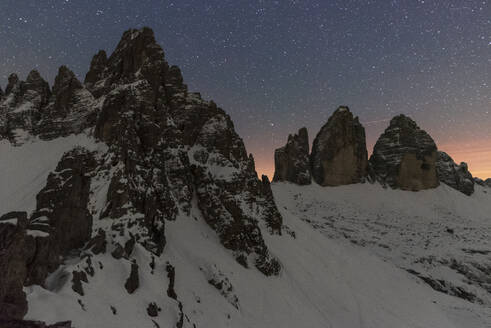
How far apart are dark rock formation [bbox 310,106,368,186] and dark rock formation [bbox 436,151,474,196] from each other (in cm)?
2426

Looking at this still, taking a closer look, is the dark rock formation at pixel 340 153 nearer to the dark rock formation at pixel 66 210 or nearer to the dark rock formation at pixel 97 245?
the dark rock formation at pixel 97 245

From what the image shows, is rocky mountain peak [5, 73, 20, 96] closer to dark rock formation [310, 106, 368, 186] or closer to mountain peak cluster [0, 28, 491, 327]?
mountain peak cluster [0, 28, 491, 327]

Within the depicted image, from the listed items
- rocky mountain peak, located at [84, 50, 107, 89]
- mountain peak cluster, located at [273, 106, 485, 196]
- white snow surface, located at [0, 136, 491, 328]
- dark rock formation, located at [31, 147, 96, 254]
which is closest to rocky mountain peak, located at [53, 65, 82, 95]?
rocky mountain peak, located at [84, 50, 107, 89]

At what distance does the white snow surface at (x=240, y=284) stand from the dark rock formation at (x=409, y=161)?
2604cm

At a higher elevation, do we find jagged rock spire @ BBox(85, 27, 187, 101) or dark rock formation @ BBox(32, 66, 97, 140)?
jagged rock spire @ BBox(85, 27, 187, 101)

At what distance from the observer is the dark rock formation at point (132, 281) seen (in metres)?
11.5

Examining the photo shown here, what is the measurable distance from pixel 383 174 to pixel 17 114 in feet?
247

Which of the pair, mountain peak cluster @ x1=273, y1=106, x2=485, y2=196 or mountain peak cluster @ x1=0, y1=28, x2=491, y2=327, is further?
mountain peak cluster @ x1=273, y1=106, x2=485, y2=196

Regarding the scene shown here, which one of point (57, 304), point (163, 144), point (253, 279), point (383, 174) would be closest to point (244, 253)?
point (253, 279)

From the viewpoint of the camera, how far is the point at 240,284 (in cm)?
2086

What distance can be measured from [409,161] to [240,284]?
6297 centimetres

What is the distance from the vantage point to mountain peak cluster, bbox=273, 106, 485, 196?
216ft

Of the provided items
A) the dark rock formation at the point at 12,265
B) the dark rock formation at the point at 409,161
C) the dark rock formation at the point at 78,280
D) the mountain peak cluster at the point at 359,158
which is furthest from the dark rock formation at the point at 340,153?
the dark rock formation at the point at 12,265

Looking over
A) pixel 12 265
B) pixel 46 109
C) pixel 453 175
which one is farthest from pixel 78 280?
pixel 453 175
